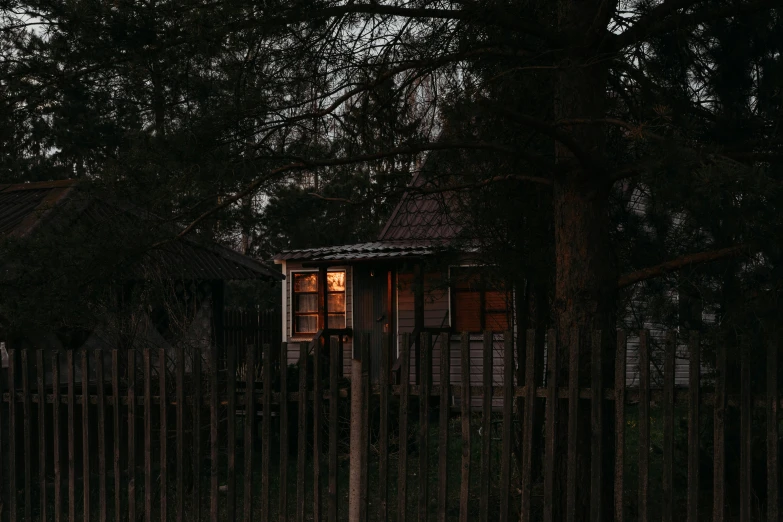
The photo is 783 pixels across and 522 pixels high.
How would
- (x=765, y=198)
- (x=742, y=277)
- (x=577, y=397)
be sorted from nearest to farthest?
(x=765, y=198) → (x=577, y=397) → (x=742, y=277)

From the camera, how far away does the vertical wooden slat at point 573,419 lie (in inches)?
222

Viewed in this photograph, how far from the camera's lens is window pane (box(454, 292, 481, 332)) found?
62.8ft

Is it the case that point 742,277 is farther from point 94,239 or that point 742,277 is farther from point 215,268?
point 215,268

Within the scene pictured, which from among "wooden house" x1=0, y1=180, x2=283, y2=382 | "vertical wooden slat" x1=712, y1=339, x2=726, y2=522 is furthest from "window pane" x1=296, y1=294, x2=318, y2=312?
"vertical wooden slat" x1=712, y1=339, x2=726, y2=522

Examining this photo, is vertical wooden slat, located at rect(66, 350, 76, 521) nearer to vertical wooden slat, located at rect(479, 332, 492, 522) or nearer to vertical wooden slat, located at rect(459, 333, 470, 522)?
vertical wooden slat, located at rect(459, 333, 470, 522)

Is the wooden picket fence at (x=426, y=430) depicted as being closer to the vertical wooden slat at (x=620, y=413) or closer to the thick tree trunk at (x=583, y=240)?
the vertical wooden slat at (x=620, y=413)

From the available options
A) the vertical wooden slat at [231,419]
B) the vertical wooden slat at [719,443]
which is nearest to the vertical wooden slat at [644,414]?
the vertical wooden slat at [719,443]

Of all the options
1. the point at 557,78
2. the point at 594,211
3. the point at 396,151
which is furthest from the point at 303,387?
the point at 557,78

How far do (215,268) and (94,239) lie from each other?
8526 mm

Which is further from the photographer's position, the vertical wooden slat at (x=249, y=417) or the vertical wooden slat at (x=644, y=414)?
the vertical wooden slat at (x=249, y=417)

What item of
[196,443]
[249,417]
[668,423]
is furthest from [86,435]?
[668,423]

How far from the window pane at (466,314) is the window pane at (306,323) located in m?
3.90

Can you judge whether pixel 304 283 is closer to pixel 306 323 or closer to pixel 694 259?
pixel 306 323

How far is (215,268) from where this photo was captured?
15750 millimetres
